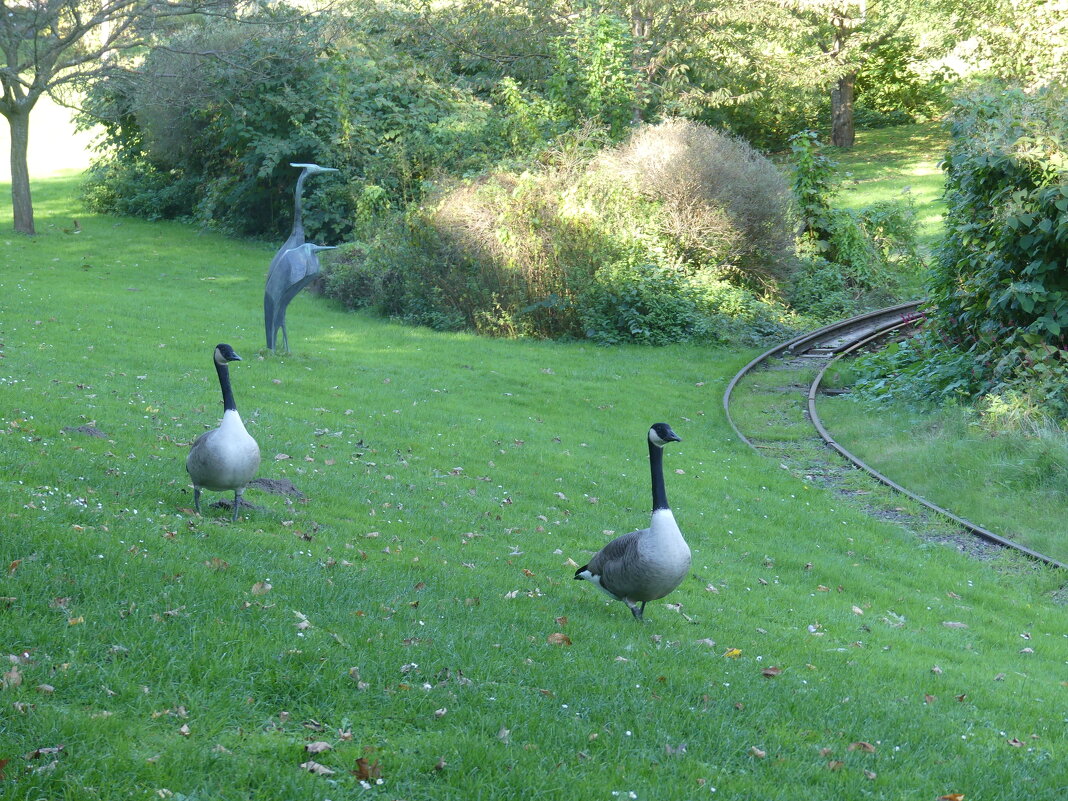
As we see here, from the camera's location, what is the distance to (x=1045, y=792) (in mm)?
5609

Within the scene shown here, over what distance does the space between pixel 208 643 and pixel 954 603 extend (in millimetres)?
7550

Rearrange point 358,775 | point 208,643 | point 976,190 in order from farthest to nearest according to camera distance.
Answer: point 976,190 → point 208,643 → point 358,775

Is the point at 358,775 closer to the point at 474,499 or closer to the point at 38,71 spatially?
the point at 474,499

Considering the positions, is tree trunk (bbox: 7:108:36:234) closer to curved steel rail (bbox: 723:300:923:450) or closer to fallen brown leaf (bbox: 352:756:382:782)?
curved steel rail (bbox: 723:300:923:450)

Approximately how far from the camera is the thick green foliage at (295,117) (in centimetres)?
3244

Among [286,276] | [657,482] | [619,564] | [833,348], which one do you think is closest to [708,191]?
[833,348]

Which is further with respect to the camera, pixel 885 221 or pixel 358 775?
pixel 885 221

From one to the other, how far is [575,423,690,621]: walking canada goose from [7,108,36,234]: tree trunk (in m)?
30.2

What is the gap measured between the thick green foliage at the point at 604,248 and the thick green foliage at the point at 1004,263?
22.0ft

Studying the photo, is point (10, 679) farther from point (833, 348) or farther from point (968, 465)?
point (833, 348)

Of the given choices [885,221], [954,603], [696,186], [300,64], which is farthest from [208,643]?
[300,64]

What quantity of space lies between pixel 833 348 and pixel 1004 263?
6851mm

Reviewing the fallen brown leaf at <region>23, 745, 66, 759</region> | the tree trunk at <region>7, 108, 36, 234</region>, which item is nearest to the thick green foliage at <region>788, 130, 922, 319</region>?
the tree trunk at <region>7, 108, 36, 234</region>

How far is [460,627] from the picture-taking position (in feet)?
22.8
